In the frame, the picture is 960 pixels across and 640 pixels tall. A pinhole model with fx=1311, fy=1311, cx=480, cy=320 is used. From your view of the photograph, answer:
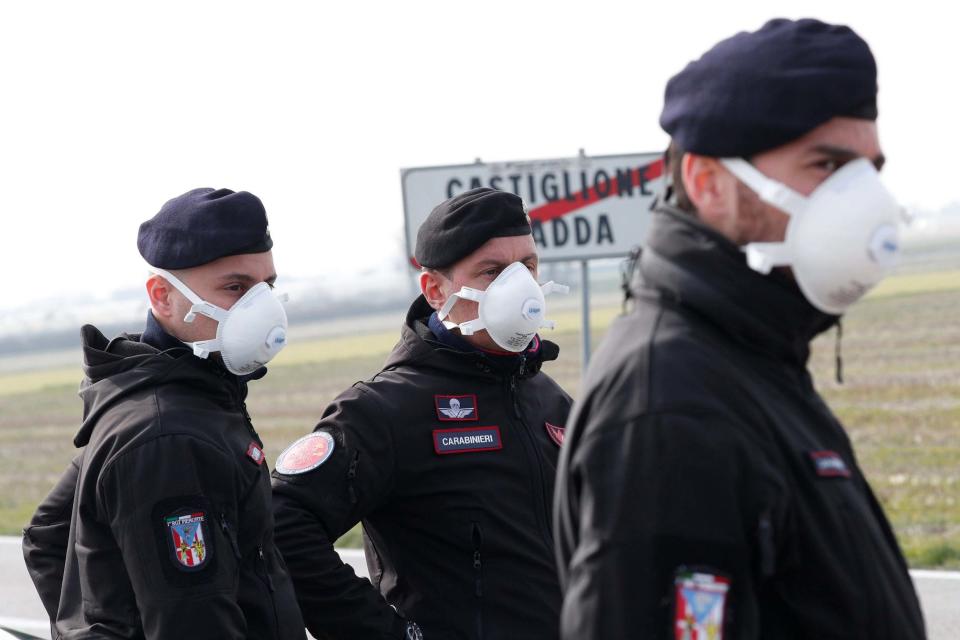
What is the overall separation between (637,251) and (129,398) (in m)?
1.56

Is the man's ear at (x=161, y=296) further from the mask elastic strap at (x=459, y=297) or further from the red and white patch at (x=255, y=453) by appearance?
the mask elastic strap at (x=459, y=297)

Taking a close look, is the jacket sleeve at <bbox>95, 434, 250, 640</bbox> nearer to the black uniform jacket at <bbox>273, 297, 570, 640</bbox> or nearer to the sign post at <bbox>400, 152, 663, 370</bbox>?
the black uniform jacket at <bbox>273, 297, 570, 640</bbox>

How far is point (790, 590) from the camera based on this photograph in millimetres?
1930

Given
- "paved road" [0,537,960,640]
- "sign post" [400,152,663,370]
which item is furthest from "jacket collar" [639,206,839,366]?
"sign post" [400,152,663,370]

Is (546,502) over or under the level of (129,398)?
under

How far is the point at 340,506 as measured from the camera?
3.68 metres

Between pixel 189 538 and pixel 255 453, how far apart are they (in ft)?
1.26

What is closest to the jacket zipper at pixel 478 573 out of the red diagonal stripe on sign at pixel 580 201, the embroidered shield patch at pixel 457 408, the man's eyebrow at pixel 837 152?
the embroidered shield patch at pixel 457 408

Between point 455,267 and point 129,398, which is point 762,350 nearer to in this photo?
point 129,398

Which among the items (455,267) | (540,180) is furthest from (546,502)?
(540,180)

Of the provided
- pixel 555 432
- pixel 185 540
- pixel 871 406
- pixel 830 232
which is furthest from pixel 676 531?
pixel 871 406

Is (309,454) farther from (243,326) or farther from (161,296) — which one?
(161,296)

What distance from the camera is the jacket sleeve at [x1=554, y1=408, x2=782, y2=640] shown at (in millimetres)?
1862

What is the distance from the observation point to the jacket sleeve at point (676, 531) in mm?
1862
